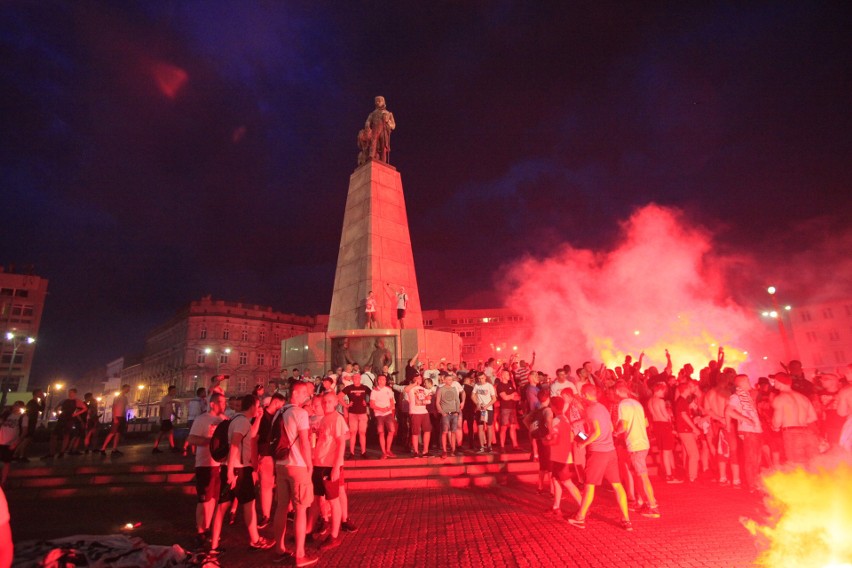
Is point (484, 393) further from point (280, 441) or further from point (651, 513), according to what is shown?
point (280, 441)

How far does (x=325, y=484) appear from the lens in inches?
225

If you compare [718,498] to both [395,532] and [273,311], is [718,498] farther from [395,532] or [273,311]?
[273,311]

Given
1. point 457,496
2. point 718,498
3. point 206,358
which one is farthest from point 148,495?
point 206,358

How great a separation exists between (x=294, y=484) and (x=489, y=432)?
252 inches

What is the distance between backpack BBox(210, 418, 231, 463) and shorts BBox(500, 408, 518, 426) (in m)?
6.76

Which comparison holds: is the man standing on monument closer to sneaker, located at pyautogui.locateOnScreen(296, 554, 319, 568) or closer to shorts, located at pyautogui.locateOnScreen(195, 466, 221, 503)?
shorts, located at pyautogui.locateOnScreen(195, 466, 221, 503)

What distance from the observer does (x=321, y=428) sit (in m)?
5.85

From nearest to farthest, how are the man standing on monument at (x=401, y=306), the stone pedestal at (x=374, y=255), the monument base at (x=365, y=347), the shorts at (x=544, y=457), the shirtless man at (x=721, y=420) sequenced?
the shorts at (x=544, y=457) < the shirtless man at (x=721, y=420) < the monument base at (x=365, y=347) < the man standing on monument at (x=401, y=306) < the stone pedestal at (x=374, y=255)

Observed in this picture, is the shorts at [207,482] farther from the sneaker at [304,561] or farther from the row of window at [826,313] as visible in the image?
the row of window at [826,313]

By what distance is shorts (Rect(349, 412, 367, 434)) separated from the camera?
9.68 meters

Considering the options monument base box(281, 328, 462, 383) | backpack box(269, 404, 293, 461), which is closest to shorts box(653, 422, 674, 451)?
backpack box(269, 404, 293, 461)

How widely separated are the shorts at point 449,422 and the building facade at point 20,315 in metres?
63.4

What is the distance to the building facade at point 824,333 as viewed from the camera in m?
50.8

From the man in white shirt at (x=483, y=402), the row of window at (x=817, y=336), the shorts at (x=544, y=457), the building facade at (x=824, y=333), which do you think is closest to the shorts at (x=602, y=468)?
the shorts at (x=544, y=457)
